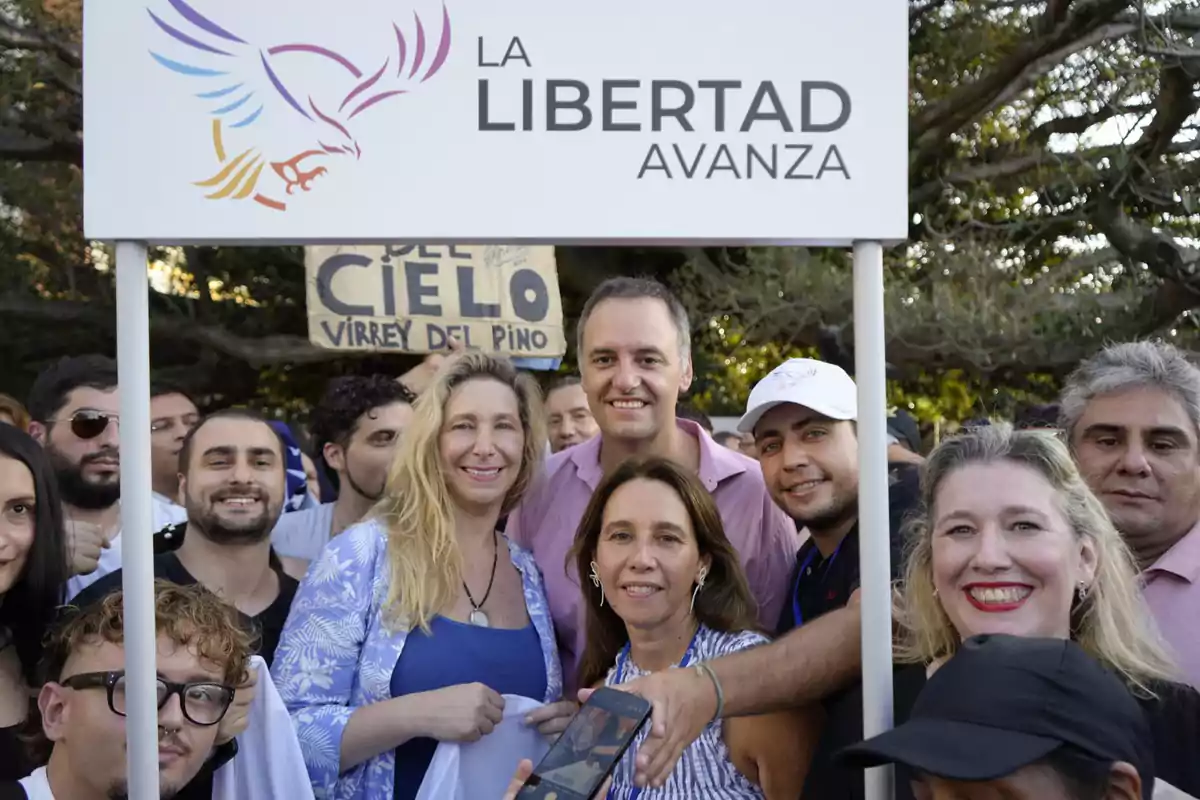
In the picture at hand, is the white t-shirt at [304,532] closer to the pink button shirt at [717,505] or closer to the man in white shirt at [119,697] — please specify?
the pink button shirt at [717,505]

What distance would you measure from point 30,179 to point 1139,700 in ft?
36.5

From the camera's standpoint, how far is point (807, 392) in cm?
334

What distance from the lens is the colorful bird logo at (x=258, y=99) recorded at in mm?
2070

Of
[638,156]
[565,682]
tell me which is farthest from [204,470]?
[638,156]

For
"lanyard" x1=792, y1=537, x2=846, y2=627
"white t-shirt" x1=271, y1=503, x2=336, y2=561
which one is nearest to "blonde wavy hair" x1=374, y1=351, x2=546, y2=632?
"lanyard" x1=792, y1=537, x2=846, y2=627

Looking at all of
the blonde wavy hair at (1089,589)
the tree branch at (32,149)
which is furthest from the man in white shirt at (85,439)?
the tree branch at (32,149)

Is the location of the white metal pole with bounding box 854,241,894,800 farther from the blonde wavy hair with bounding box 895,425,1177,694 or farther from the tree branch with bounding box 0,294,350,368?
the tree branch with bounding box 0,294,350,368

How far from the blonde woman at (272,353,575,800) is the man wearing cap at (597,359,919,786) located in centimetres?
55

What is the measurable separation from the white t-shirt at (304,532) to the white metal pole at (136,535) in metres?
2.53

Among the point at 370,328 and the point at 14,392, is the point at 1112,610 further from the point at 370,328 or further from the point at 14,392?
the point at 14,392

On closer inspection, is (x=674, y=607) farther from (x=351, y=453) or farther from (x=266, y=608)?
(x=351, y=453)

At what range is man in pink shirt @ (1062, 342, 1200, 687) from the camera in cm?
288

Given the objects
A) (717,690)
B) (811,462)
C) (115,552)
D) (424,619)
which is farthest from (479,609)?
(115,552)

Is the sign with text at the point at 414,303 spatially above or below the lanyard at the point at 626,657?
above
